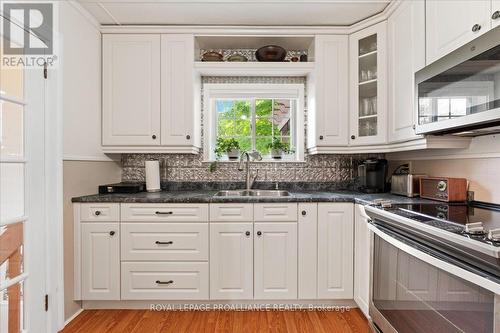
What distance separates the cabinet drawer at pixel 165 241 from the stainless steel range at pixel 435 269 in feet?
3.96

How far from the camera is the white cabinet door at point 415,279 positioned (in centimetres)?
109

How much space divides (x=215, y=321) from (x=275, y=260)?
2.00 ft

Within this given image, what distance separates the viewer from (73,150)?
205 cm

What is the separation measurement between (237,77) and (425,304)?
7.69 ft

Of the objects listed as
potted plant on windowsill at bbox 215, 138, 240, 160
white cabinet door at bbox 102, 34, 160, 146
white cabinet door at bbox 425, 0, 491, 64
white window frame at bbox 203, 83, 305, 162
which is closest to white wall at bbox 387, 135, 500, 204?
white cabinet door at bbox 425, 0, 491, 64

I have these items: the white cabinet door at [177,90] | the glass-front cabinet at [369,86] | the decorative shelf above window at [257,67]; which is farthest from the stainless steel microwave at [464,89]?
the white cabinet door at [177,90]

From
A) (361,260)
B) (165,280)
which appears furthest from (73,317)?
(361,260)

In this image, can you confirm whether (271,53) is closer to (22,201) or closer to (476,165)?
(476,165)

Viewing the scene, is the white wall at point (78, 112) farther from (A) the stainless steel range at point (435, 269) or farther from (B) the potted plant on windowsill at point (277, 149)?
(A) the stainless steel range at point (435, 269)

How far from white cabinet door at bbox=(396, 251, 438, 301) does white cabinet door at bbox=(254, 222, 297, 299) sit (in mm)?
879

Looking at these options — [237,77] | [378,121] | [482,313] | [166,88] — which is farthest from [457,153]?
[166,88]

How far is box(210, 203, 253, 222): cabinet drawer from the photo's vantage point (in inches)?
83.3

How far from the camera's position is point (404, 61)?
6.59 ft

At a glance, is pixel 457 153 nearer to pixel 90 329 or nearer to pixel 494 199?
pixel 494 199
